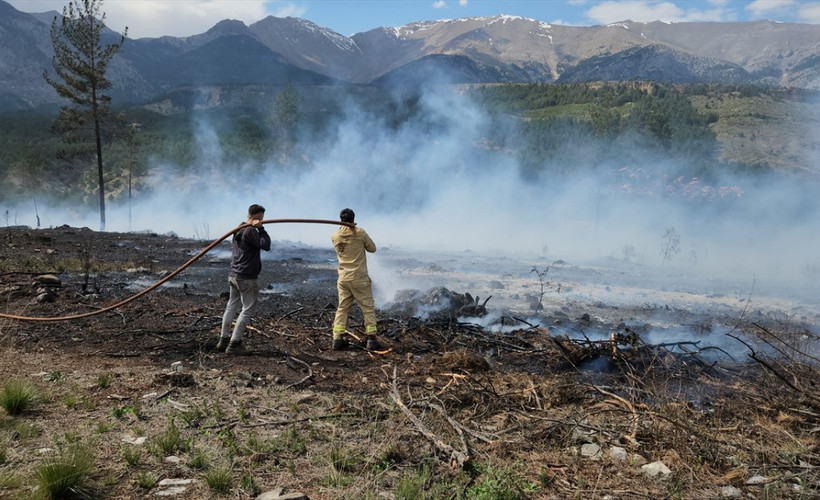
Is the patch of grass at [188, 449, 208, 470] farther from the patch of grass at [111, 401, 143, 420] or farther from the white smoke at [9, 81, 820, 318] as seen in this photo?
Answer: the white smoke at [9, 81, 820, 318]

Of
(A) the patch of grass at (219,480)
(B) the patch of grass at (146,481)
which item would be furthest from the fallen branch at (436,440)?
(B) the patch of grass at (146,481)

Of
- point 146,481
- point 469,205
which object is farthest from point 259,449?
point 469,205

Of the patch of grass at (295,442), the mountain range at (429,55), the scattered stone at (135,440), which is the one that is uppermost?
the mountain range at (429,55)

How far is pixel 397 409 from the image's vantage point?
418 centimetres

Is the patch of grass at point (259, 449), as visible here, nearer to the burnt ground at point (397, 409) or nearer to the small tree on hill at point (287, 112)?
the burnt ground at point (397, 409)

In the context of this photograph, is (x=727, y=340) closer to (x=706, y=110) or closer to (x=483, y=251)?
(x=483, y=251)

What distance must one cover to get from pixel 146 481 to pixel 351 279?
356 cm

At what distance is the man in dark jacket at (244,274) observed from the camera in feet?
19.0

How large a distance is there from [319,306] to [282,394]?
4.07 m

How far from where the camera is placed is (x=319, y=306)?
860 centimetres

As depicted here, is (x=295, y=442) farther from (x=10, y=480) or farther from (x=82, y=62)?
(x=82, y=62)

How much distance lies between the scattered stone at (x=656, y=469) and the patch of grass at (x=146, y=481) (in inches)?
123

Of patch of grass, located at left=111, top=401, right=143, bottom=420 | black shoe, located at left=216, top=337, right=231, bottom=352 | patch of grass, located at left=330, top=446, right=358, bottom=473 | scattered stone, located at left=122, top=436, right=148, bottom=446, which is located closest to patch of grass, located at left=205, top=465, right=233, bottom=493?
patch of grass, located at left=330, top=446, right=358, bottom=473

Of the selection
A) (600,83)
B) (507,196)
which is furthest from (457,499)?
(600,83)
